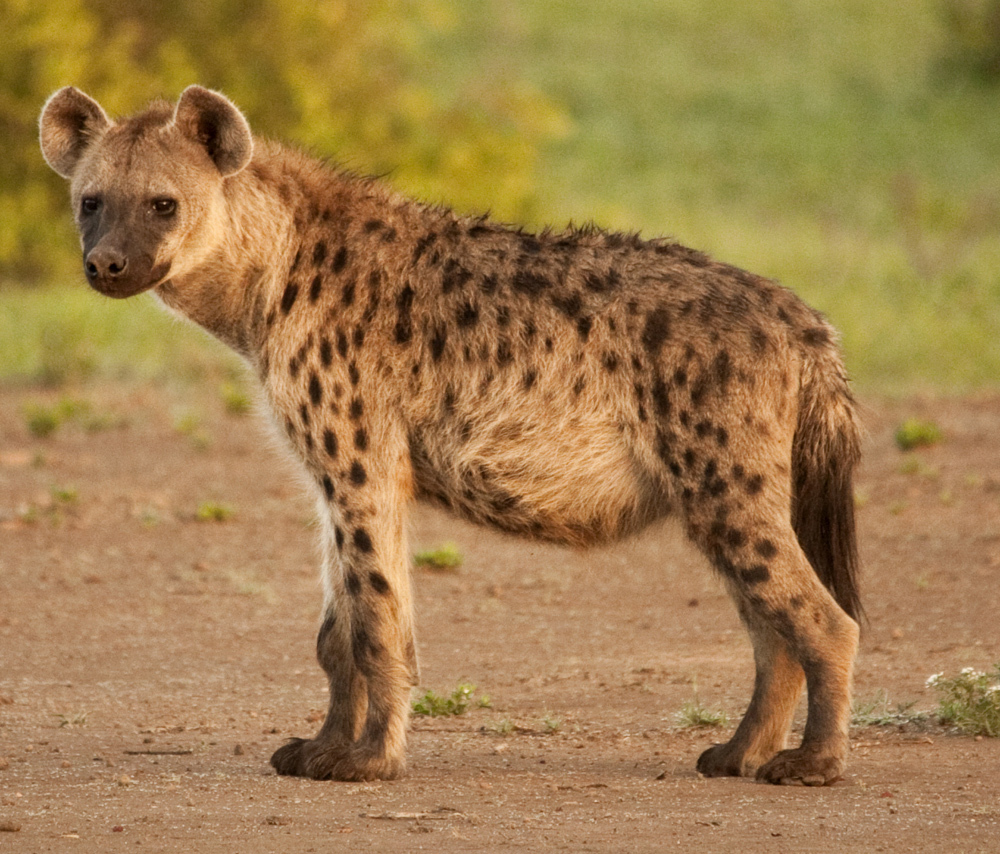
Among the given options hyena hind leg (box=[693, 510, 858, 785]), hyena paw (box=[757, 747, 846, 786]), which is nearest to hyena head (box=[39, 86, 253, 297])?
hyena hind leg (box=[693, 510, 858, 785])

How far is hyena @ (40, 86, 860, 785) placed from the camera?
4145 mm

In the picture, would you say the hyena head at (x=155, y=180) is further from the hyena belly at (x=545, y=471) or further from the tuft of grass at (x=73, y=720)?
the tuft of grass at (x=73, y=720)

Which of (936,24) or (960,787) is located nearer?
(960,787)

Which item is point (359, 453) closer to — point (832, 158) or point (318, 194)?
point (318, 194)

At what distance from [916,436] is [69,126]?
5.22 m

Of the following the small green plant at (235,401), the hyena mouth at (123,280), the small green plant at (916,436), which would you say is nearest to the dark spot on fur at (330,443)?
the hyena mouth at (123,280)

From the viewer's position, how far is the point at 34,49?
14.7 m

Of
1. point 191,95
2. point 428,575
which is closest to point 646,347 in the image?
point 191,95

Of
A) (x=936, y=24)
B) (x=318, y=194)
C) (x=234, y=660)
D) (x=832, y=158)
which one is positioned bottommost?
(x=234, y=660)

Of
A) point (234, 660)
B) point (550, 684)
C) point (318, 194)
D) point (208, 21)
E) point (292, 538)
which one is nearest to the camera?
point (318, 194)

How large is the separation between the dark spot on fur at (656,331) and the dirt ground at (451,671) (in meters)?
0.47

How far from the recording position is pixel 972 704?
460 centimetres

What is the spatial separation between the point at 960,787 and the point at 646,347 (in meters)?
1.24

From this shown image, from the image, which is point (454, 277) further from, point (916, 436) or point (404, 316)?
point (916, 436)
